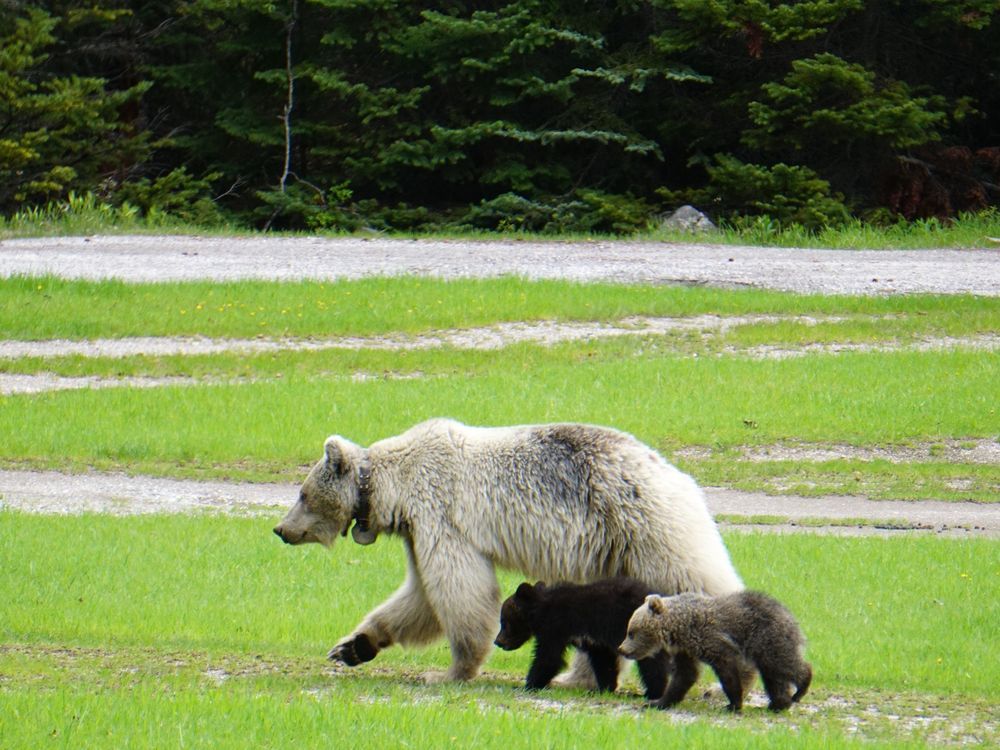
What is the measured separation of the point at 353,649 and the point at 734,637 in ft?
7.92

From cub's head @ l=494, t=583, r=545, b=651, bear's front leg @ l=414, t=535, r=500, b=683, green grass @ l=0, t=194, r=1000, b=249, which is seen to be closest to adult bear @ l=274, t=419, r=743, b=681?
bear's front leg @ l=414, t=535, r=500, b=683

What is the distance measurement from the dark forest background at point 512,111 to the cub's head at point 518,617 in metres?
21.4

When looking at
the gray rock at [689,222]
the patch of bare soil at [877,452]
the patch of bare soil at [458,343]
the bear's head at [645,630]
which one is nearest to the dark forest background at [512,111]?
the gray rock at [689,222]

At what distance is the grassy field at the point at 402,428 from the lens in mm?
7023

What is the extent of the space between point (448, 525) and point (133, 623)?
8.10 ft

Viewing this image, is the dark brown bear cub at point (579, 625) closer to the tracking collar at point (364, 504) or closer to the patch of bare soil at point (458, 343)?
the tracking collar at point (364, 504)

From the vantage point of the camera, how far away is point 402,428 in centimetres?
1608

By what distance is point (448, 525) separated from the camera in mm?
8555

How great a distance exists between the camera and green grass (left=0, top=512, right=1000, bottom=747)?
21.6 ft

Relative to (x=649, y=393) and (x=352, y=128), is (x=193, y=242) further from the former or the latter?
(x=649, y=393)

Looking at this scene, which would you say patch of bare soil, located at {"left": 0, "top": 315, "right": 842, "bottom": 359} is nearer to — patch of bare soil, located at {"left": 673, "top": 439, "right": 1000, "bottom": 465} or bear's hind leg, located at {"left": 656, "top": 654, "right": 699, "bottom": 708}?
patch of bare soil, located at {"left": 673, "top": 439, "right": 1000, "bottom": 465}

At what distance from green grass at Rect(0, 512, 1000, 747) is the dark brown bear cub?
0.22 meters

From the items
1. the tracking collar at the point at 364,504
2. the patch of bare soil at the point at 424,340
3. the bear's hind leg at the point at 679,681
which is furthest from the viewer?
the patch of bare soil at the point at 424,340

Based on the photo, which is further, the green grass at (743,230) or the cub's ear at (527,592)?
the green grass at (743,230)
